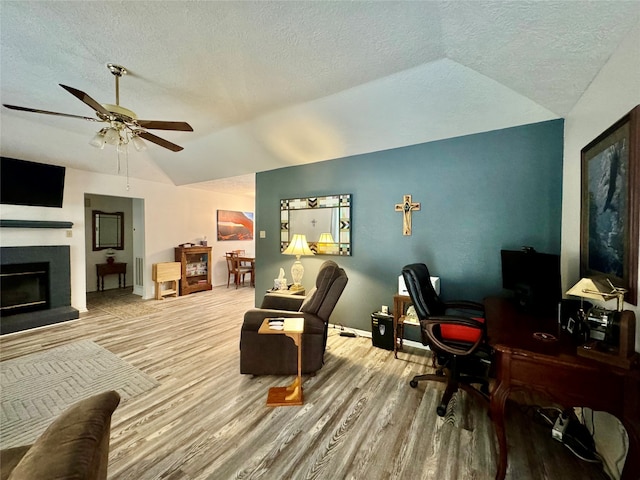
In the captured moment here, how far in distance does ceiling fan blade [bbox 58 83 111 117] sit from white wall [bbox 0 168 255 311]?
128 inches

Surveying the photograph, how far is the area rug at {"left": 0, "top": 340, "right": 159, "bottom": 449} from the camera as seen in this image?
1.78 meters

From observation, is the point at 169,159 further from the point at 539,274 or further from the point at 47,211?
the point at 539,274

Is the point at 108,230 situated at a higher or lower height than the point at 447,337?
higher

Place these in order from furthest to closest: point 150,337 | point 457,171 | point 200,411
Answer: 1. point 150,337
2. point 457,171
3. point 200,411

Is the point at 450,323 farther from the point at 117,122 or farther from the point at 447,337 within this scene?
the point at 117,122

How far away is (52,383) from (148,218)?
358cm

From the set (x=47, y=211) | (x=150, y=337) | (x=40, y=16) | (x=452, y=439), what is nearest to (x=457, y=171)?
(x=452, y=439)

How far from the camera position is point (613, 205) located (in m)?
1.45

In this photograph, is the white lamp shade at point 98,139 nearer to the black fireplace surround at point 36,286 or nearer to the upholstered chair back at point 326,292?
the upholstered chair back at point 326,292

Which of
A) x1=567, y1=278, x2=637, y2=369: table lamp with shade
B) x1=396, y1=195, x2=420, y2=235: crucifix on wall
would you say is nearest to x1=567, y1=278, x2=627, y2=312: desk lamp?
x1=567, y1=278, x2=637, y2=369: table lamp with shade

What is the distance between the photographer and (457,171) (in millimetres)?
2822

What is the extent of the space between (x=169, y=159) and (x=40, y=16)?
10.2ft

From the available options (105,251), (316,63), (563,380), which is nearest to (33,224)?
A: (105,251)

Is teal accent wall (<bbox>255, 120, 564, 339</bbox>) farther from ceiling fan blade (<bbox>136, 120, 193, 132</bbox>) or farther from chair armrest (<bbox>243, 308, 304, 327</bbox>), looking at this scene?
ceiling fan blade (<bbox>136, 120, 193, 132</bbox>)
